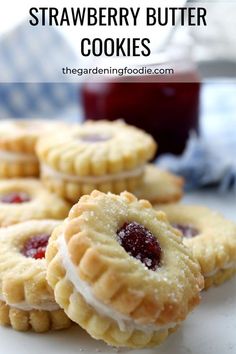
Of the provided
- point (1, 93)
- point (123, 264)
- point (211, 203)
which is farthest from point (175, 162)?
point (123, 264)

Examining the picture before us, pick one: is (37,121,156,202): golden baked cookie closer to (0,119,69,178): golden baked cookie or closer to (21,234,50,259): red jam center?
(0,119,69,178): golden baked cookie

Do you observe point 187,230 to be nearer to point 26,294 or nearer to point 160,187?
point 160,187

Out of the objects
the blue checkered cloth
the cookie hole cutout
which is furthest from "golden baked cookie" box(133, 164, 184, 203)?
the blue checkered cloth

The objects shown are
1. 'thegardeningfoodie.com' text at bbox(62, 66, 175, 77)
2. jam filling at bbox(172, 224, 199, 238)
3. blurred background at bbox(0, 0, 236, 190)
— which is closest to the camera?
jam filling at bbox(172, 224, 199, 238)

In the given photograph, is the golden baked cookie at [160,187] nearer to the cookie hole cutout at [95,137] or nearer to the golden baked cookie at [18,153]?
the cookie hole cutout at [95,137]

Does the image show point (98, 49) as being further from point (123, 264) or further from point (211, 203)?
point (123, 264)

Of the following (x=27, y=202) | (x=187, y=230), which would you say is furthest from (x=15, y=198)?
(x=187, y=230)
